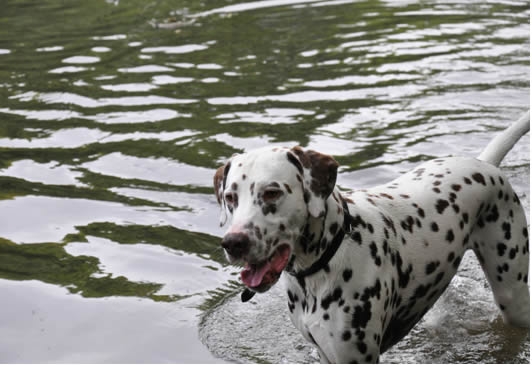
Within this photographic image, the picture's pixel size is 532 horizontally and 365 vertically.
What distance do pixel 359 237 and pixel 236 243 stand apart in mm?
868

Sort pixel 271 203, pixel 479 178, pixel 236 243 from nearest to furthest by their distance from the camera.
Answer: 1. pixel 236 243
2. pixel 271 203
3. pixel 479 178

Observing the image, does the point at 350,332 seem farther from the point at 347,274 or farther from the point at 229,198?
the point at 229,198

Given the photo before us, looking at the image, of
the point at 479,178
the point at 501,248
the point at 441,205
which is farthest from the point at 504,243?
the point at 441,205

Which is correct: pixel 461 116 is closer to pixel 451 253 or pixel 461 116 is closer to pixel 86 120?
pixel 86 120

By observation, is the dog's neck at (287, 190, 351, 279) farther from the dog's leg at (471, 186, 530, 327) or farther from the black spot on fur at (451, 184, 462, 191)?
the dog's leg at (471, 186, 530, 327)

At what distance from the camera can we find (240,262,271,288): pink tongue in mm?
5008

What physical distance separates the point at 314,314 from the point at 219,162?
Result: 18.6 ft

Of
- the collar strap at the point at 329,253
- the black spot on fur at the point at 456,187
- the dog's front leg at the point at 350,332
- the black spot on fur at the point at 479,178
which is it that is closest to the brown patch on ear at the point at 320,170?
the collar strap at the point at 329,253

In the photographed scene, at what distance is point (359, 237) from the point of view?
5402 millimetres

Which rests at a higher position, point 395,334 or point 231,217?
point 231,217

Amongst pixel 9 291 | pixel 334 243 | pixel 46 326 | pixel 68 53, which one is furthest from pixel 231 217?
pixel 68 53

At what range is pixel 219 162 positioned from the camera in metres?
10.9

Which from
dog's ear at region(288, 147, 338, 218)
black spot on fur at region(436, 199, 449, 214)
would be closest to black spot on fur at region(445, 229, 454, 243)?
black spot on fur at region(436, 199, 449, 214)

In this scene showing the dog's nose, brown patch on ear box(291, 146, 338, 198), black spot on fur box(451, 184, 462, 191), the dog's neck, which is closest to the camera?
the dog's nose
